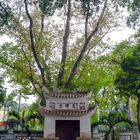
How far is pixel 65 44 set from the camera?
15133 mm

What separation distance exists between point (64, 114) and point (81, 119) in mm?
813

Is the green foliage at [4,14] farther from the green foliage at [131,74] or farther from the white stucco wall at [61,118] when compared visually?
the green foliage at [131,74]

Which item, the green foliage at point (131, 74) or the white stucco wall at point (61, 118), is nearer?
the white stucco wall at point (61, 118)

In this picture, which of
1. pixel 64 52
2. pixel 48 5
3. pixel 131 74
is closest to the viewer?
pixel 48 5

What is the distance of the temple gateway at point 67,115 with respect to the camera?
11449 mm

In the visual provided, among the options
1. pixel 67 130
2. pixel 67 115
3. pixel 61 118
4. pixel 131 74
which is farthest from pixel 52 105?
pixel 131 74

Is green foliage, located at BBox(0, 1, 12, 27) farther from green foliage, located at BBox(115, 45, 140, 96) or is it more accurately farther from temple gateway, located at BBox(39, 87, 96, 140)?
green foliage, located at BBox(115, 45, 140, 96)

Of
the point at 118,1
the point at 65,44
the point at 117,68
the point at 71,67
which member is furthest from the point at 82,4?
the point at 117,68

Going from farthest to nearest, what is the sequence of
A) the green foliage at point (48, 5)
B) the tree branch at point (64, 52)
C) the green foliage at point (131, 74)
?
the tree branch at point (64, 52), the green foliage at point (131, 74), the green foliage at point (48, 5)

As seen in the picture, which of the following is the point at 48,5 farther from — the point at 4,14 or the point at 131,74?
the point at 131,74

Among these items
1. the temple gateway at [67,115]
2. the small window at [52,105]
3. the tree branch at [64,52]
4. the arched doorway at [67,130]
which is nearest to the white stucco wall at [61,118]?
the temple gateway at [67,115]

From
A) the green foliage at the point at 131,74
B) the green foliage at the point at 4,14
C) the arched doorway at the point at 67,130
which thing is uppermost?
the green foliage at the point at 4,14

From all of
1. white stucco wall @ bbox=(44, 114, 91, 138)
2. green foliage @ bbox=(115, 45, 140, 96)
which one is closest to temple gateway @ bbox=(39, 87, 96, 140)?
white stucco wall @ bbox=(44, 114, 91, 138)

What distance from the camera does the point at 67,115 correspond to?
1161 cm
